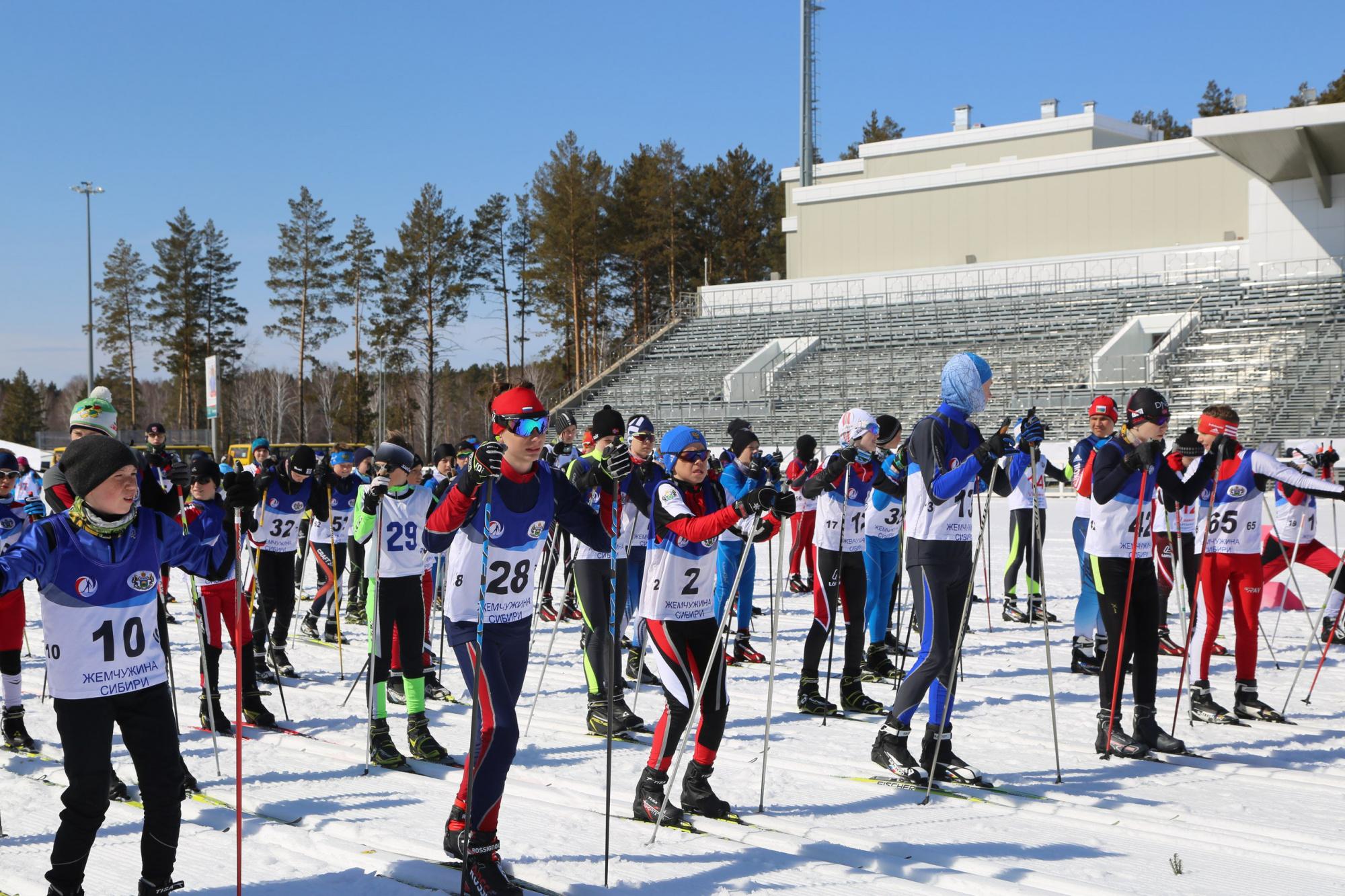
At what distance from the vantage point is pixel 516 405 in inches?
189

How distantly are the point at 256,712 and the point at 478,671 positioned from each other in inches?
150

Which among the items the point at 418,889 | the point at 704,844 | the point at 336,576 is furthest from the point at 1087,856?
the point at 336,576

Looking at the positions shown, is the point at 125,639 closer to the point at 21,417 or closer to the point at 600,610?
the point at 600,610

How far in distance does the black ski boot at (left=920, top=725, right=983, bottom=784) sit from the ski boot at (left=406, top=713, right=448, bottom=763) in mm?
2892

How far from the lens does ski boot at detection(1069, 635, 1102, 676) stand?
30.8 feet

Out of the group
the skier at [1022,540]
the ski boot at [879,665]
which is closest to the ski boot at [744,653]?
the ski boot at [879,665]

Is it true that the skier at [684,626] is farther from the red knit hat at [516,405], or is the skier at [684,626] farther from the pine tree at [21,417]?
the pine tree at [21,417]

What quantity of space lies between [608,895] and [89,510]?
2.53 metres

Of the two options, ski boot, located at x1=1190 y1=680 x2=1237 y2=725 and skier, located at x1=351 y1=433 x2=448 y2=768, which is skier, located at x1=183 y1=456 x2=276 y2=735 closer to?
skier, located at x1=351 y1=433 x2=448 y2=768

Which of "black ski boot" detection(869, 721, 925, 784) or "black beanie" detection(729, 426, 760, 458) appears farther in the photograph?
"black beanie" detection(729, 426, 760, 458)

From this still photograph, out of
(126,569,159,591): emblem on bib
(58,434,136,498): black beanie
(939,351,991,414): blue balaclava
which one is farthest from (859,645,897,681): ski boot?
(58,434,136,498): black beanie

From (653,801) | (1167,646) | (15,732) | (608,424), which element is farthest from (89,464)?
(1167,646)

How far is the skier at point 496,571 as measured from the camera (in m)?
4.61

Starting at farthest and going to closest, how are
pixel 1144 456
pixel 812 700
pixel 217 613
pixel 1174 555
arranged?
pixel 1174 555, pixel 812 700, pixel 217 613, pixel 1144 456
